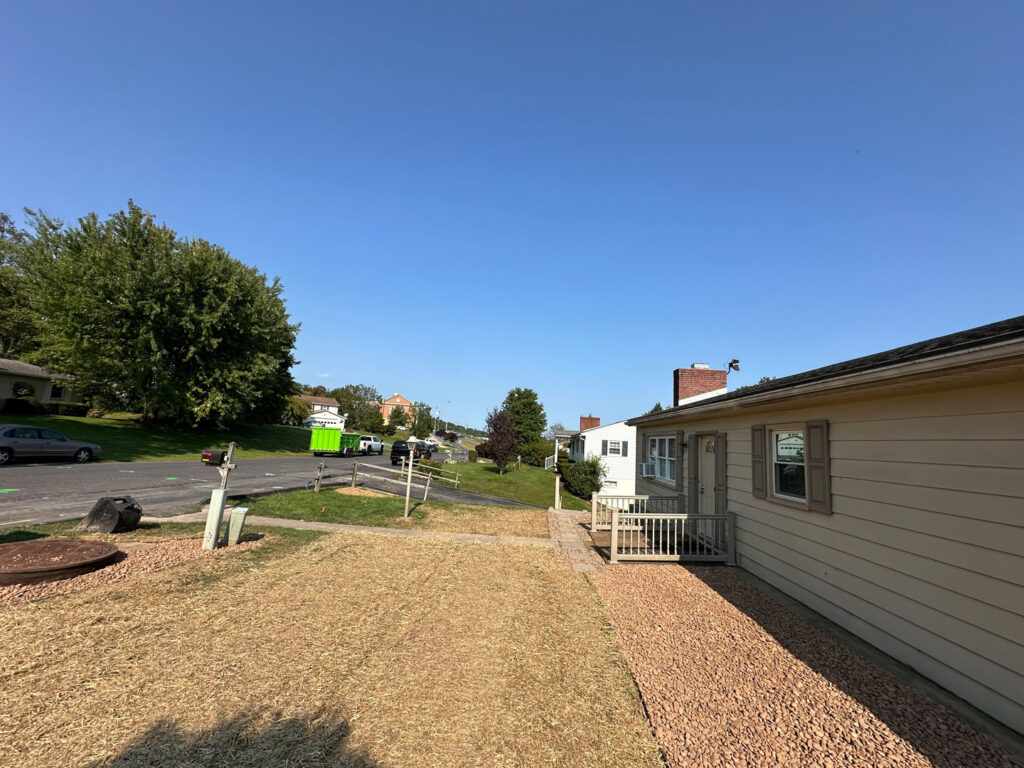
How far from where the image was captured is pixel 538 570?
7.14m

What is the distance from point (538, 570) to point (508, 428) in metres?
24.6

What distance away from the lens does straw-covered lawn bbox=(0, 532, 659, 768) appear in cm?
272

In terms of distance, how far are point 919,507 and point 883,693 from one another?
1.75m

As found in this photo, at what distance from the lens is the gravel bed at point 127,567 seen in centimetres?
484

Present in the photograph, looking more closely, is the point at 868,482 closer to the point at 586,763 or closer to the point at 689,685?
the point at 689,685

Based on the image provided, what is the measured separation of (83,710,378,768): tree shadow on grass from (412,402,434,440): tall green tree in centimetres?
6601

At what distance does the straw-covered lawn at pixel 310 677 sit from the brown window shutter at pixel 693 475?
5040 mm

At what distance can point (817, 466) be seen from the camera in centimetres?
571

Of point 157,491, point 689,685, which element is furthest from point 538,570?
point 157,491

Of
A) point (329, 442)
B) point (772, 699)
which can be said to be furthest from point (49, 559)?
point (329, 442)

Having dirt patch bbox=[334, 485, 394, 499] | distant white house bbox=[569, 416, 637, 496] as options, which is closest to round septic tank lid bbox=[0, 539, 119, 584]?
dirt patch bbox=[334, 485, 394, 499]

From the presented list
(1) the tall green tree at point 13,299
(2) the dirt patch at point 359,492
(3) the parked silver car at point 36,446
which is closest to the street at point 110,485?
(3) the parked silver car at point 36,446

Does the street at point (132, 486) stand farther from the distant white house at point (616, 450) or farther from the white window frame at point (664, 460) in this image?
the distant white house at point (616, 450)

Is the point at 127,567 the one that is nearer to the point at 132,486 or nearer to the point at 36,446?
the point at 132,486
